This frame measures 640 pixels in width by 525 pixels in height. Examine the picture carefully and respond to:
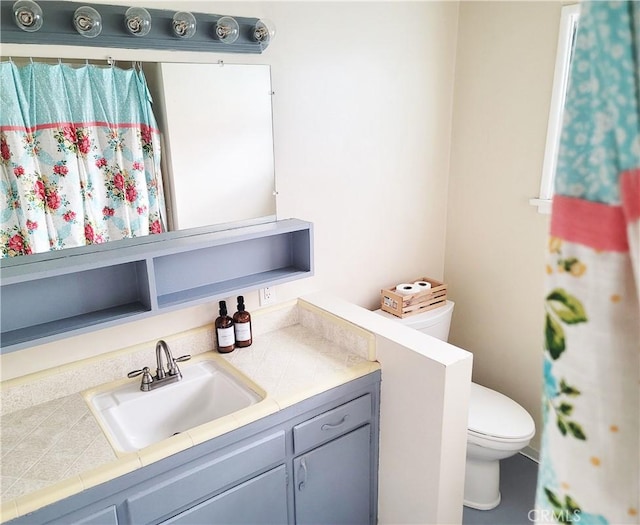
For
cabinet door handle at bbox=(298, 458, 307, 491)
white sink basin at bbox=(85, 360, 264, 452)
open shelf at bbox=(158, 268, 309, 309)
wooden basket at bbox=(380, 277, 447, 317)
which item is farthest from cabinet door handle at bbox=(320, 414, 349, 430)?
wooden basket at bbox=(380, 277, 447, 317)

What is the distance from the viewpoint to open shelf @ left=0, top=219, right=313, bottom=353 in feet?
4.76

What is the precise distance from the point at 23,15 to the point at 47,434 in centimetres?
121

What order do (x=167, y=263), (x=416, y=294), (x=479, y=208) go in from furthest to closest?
(x=479, y=208) < (x=416, y=294) < (x=167, y=263)

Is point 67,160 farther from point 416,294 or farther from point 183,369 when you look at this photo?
point 416,294

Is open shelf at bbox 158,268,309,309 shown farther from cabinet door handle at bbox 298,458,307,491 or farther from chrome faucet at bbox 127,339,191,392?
cabinet door handle at bbox 298,458,307,491

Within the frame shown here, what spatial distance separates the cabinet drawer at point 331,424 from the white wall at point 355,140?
59 centimetres

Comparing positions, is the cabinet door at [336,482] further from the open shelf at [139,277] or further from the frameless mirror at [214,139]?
the frameless mirror at [214,139]

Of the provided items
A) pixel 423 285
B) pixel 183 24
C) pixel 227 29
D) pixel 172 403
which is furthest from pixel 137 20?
pixel 423 285

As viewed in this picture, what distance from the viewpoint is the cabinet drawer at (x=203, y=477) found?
52.7 inches

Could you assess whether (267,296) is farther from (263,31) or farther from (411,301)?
(263,31)

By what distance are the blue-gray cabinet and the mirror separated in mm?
748

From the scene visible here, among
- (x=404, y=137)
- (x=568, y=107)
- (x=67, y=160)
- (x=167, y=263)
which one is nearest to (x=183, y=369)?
(x=167, y=263)

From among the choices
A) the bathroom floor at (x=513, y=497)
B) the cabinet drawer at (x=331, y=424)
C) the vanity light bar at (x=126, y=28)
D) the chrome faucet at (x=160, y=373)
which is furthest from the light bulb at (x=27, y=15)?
the bathroom floor at (x=513, y=497)

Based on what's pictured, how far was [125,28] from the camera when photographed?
1.52 m
